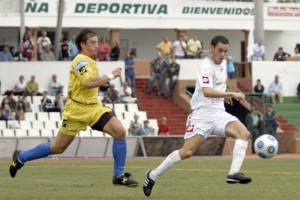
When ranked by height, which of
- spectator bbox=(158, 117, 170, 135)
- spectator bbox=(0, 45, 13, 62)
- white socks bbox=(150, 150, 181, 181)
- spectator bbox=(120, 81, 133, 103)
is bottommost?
spectator bbox=(158, 117, 170, 135)

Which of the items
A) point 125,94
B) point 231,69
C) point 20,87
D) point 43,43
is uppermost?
point 43,43

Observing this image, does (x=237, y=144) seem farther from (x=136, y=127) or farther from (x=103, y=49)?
(x=103, y=49)

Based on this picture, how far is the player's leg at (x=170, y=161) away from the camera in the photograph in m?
14.9

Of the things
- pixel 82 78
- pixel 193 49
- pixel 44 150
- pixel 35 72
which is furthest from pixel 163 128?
pixel 82 78

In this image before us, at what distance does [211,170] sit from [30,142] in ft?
36.9

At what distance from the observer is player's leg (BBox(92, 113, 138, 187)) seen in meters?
15.8

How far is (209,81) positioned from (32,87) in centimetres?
2449

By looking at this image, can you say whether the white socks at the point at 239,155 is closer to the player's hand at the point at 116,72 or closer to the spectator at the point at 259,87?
the player's hand at the point at 116,72

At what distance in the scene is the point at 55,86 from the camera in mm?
40438

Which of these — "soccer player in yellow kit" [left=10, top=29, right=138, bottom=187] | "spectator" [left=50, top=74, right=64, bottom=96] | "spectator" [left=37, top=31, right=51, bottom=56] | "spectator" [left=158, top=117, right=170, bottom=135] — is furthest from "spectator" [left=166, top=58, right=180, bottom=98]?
"soccer player in yellow kit" [left=10, top=29, right=138, bottom=187]

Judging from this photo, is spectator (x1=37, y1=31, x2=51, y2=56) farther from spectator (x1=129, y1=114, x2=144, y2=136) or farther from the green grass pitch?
the green grass pitch

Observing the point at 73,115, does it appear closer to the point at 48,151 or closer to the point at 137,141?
the point at 48,151

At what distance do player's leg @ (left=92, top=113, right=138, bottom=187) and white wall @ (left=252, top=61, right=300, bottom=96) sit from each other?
92.0ft

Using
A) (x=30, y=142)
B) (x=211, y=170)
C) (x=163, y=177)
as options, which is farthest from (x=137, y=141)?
(x=163, y=177)
